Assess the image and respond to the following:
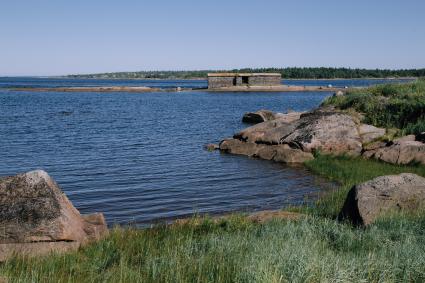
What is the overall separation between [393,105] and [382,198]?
16647 mm

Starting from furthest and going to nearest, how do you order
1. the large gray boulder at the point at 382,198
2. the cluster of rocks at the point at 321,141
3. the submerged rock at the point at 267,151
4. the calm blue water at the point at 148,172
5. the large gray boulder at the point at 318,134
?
1. the large gray boulder at the point at 318,134
2. the submerged rock at the point at 267,151
3. the cluster of rocks at the point at 321,141
4. the calm blue water at the point at 148,172
5. the large gray boulder at the point at 382,198

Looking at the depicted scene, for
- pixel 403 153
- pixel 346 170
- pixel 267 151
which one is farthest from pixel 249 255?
pixel 267 151

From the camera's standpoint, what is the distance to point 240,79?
335 feet

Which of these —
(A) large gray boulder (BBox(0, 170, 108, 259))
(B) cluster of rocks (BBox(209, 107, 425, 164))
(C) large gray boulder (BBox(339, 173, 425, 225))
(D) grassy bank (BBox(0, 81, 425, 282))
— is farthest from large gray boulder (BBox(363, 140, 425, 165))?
(A) large gray boulder (BBox(0, 170, 108, 259))

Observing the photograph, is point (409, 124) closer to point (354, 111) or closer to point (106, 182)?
point (354, 111)

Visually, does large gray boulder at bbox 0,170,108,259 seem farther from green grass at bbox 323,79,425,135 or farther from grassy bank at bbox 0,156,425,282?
green grass at bbox 323,79,425,135

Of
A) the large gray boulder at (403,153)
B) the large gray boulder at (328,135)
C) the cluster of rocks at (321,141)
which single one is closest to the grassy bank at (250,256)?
the large gray boulder at (403,153)

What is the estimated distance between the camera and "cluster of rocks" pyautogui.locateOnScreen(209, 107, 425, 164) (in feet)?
69.4

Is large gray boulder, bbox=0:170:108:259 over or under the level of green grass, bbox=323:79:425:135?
under

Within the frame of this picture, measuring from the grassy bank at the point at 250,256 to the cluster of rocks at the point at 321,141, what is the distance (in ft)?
37.3

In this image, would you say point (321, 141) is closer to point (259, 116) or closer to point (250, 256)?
point (250, 256)

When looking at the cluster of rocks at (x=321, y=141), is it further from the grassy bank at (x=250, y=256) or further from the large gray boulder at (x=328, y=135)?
the grassy bank at (x=250, y=256)

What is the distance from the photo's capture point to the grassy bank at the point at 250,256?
22.1 feet

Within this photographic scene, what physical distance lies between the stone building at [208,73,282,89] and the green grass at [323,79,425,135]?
2763 inches
